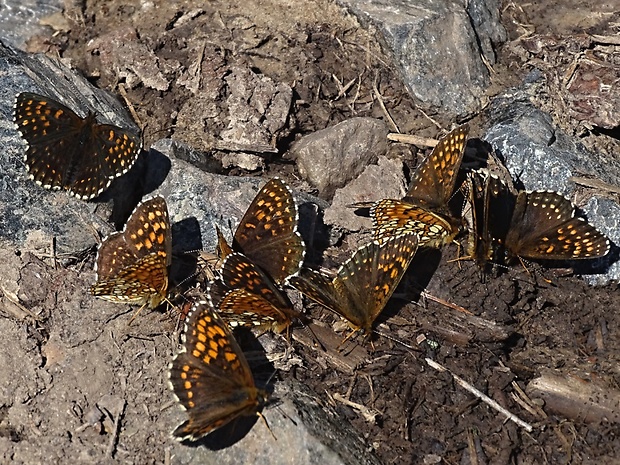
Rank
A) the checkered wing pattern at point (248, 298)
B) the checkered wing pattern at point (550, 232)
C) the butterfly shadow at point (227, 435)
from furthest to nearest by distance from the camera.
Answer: the checkered wing pattern at point (550, 232) → the checkered wing pattern at point (248, 298) → the butterfly shadow at point (227, 435)

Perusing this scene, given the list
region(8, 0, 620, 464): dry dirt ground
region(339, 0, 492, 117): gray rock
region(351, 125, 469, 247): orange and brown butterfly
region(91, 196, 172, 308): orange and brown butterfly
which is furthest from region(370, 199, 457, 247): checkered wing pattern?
region(91, 196, 172, 308): orange and brown butterfly

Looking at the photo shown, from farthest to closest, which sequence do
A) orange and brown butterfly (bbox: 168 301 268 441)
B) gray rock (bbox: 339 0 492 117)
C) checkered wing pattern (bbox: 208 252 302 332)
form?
gray rock (bbox: 339 0 492 117) < checkered wing pattern (bbox: 208 252 302 332) < orange and brown butterfly (bbox: 168 301 268 441)

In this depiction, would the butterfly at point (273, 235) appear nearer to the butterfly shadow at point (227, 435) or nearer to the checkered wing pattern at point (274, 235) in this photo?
the checkered wing pattern at point (274, 235)

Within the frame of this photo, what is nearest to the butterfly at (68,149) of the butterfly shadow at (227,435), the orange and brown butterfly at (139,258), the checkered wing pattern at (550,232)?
the orange and brown butterfly at (139,258)

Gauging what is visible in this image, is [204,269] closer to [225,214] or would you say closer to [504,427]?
[225,214]

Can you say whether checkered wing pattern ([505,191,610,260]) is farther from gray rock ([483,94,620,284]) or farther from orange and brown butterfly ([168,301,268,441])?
orange and brown butterfly ([168,301,268,441])

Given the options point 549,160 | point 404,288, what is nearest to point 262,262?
point 404,288

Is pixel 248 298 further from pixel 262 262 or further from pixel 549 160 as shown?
pixel 549 160
